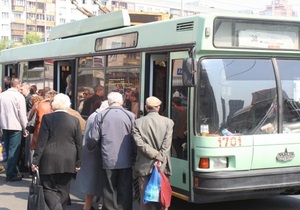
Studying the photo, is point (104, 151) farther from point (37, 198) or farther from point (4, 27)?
point (4, 27)

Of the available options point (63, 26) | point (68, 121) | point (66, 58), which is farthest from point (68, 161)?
point (63, 26)

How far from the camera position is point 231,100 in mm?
6344

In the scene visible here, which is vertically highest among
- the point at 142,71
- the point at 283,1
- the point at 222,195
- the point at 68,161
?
the point at 283,1

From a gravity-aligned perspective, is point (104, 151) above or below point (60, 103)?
below

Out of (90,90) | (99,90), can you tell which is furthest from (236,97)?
(90,90)

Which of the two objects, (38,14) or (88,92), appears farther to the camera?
(38,14)

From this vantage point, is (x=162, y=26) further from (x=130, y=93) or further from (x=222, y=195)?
(x=222, y=195)

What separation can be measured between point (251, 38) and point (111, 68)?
2.77 meters

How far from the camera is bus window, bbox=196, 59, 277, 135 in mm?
6270

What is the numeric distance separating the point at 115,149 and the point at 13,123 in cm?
355

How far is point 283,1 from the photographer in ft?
365

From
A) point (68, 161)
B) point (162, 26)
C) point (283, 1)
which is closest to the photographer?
point (68, 161)

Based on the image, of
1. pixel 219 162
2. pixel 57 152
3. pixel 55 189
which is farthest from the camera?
pixel 219 162

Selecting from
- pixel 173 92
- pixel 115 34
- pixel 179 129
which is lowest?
pixel 179 129
